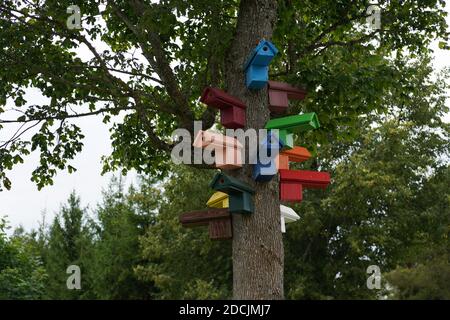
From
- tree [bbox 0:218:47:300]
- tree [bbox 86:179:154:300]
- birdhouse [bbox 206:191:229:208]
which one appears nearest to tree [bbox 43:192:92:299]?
tree [bbox 86:179:154:300]

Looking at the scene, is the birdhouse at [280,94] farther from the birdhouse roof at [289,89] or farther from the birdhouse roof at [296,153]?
the birdhouse roof at [296,153]

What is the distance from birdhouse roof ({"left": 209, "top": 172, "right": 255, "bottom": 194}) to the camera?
580 centimetres

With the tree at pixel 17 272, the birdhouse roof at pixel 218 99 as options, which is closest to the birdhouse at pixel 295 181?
the birdhouse roof at pixel 218 99

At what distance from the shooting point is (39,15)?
7.90 m

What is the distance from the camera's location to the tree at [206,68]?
6.27 metres

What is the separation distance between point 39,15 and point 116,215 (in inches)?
809

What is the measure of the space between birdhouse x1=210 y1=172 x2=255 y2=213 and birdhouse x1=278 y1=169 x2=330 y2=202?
1.52 feet

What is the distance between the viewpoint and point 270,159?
611 centimetres

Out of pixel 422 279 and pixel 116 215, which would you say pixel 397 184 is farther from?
pixel 116 215

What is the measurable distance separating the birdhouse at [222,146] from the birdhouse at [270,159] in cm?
21

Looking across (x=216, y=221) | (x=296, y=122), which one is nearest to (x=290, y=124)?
(x=296, y=122)

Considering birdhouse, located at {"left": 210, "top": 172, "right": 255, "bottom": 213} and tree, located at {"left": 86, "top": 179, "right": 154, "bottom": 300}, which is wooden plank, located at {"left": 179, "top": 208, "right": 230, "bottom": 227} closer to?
birdhouse, located at {"left": 210, "top": 172, "right": 255, "bottom": 213}

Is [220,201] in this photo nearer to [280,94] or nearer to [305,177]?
[305,177]
